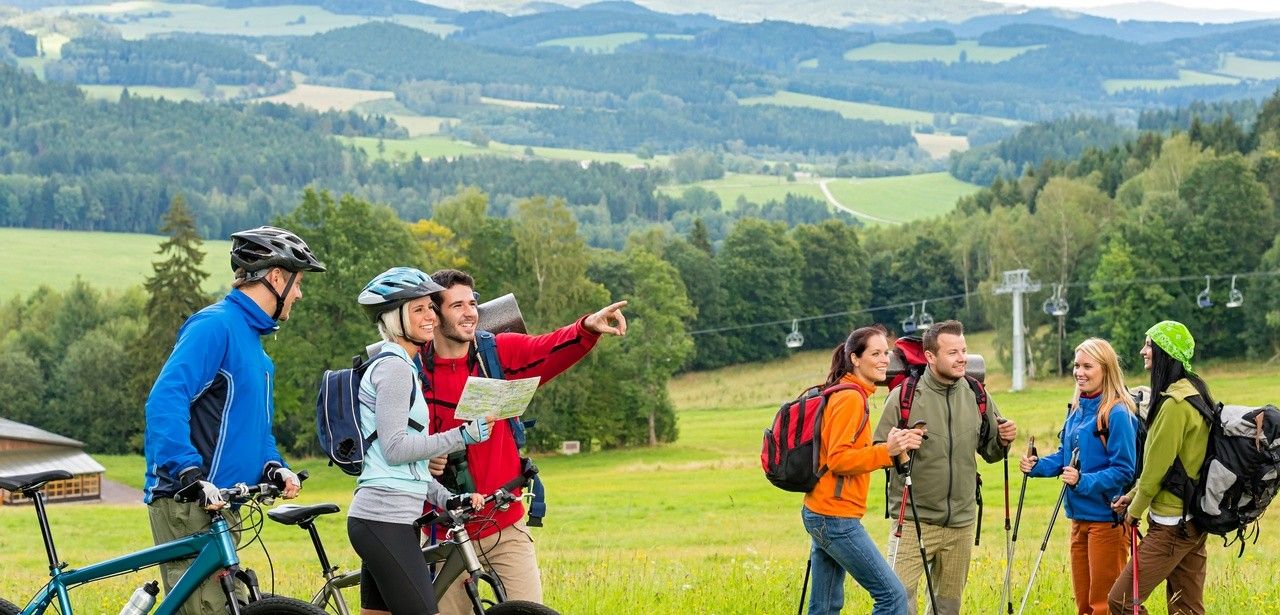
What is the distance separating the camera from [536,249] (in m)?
71.5

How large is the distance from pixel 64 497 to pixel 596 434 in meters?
21.6

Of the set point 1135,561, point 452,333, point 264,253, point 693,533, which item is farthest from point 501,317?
point 693,533

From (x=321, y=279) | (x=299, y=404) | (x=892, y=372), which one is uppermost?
(x=892, y=372)

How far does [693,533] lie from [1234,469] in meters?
22.5

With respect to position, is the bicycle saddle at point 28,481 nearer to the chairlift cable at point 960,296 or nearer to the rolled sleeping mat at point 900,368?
the rolled sleeping mat at point 900,368

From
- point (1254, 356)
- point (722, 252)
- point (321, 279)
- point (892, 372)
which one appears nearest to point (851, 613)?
point (892, 372)

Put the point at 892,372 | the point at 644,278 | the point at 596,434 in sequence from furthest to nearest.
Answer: the point at 644,278, the point at 596,434, the point at 892,372

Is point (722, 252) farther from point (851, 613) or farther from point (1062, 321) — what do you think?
point (851, 613)

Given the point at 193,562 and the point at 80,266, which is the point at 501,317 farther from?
the point at 80,266

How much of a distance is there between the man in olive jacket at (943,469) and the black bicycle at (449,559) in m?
3.00

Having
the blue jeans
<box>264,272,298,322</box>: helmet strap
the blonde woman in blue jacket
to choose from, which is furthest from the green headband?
<box>264,272,298,322</box>: helmet strap

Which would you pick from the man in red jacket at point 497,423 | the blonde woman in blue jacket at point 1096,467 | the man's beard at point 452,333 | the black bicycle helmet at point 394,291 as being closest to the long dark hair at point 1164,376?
the blonde woman in blue jacket at point 1096,467

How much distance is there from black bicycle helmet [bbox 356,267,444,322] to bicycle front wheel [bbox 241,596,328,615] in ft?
4.45

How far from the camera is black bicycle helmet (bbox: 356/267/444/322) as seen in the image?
24.9ft
